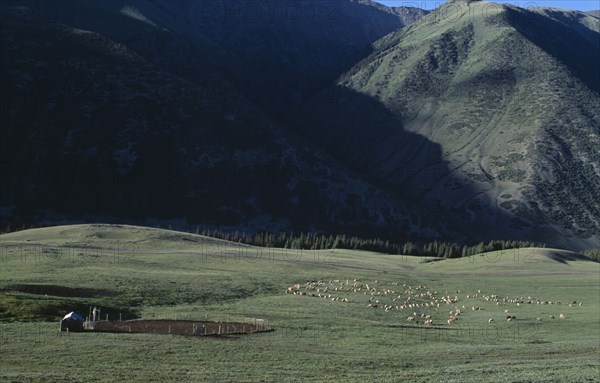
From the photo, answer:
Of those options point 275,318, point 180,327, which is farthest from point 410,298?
point 180,327

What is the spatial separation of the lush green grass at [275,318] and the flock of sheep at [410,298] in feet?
1.96

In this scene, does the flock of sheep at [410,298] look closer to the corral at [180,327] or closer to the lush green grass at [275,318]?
the lush green grass at [275,318]

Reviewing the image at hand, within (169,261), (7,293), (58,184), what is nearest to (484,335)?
(7,293)

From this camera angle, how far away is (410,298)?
69.1 m

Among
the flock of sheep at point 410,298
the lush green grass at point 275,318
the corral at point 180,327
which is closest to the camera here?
the lush green grass at point 275,318

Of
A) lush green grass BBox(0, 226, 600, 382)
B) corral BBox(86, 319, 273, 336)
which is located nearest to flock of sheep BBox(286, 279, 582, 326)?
lush green grass BBox(0, 226, 600, 382)

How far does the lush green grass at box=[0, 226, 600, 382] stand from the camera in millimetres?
32188

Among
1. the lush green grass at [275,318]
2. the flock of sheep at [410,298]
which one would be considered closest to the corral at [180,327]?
the lush green grass at [275,318]

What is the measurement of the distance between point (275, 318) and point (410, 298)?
23321 millimetres

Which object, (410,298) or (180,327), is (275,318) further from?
(410,298)

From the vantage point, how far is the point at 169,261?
258ft

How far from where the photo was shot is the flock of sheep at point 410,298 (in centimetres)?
6034

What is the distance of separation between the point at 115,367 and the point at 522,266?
263 ft

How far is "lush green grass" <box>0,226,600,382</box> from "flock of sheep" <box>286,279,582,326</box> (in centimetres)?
60
